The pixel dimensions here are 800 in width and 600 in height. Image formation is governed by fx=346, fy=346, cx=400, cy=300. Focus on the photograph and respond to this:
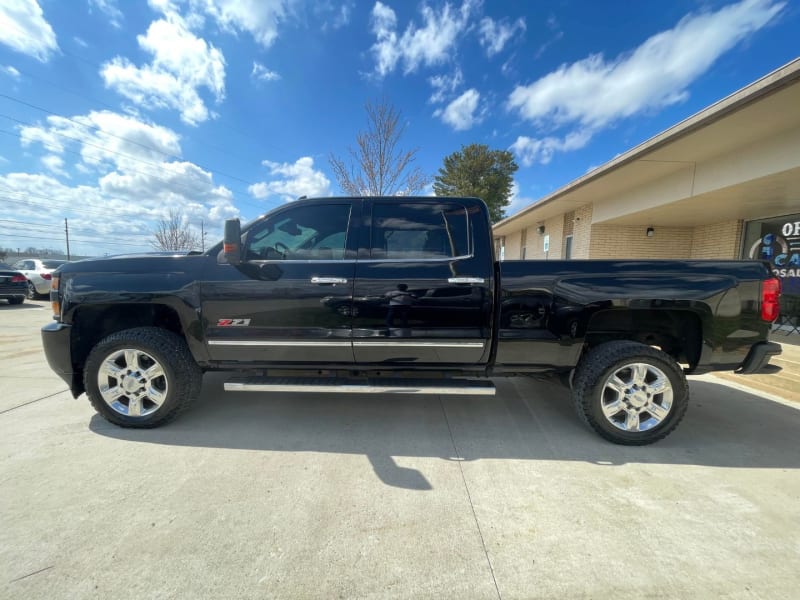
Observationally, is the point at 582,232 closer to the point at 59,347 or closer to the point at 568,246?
the point at 568,246

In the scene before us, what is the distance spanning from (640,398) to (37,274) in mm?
18559

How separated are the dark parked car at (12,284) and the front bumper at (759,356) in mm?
17173

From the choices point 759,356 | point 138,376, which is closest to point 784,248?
point 759,356

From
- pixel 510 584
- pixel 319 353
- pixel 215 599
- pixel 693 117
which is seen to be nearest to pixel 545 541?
pixel 510 584

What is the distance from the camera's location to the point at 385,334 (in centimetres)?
292

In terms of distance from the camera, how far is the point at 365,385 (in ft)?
9.59

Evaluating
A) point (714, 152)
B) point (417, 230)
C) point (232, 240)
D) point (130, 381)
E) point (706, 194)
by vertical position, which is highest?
point (714, 152)

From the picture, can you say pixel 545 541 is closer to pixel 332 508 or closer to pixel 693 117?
pixel 332 508

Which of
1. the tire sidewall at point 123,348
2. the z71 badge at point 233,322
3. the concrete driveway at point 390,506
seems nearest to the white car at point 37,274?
the concrete driveway at point 390,506

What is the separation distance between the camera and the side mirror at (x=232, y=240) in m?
2.77

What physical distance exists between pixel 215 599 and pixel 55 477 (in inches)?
68.0

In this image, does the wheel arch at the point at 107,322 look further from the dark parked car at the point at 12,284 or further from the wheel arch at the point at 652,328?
the dark parked car at the point at 12,284

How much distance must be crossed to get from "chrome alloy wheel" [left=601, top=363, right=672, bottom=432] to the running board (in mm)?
1020

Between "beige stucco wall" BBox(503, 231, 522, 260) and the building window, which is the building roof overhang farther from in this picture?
"beige stucco wall" BBox(503, 231, 522, 260)
